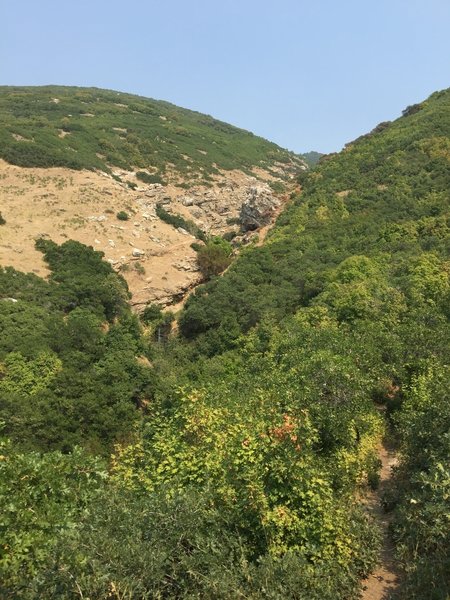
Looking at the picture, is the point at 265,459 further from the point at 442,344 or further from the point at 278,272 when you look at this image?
the point at 278,272

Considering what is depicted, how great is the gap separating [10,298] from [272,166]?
8676 centimetres

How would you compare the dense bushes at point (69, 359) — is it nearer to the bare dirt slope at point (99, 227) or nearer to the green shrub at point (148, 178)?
the bare dirt slope at point (99, 227)

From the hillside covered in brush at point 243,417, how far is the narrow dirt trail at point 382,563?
319 mm

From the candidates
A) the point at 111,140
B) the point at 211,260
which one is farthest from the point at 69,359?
the point at 111,140

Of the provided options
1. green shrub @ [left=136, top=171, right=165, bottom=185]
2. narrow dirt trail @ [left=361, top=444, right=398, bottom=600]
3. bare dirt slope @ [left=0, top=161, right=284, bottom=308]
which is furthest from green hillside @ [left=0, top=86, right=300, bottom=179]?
narrow dirt trail @ [left=361, top=444, right=398, bottom=600]

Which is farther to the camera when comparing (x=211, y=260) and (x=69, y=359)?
(x=211, y=260)

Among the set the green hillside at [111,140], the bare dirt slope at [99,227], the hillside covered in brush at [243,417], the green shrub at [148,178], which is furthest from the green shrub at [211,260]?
the green shrub at [148,178]

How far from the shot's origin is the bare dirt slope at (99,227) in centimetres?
4700

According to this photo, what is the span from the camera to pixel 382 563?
1240cm

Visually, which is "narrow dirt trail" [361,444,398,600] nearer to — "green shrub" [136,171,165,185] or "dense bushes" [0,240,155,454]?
"dense bushes" [0,240,155,454]

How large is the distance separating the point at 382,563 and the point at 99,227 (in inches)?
1813

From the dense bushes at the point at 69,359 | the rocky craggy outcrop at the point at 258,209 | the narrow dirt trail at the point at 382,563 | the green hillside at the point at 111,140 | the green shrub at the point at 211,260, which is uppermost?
the green hillside at the point at 111,140

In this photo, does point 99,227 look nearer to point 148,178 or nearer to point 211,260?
point 211,260

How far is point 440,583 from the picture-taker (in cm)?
938
